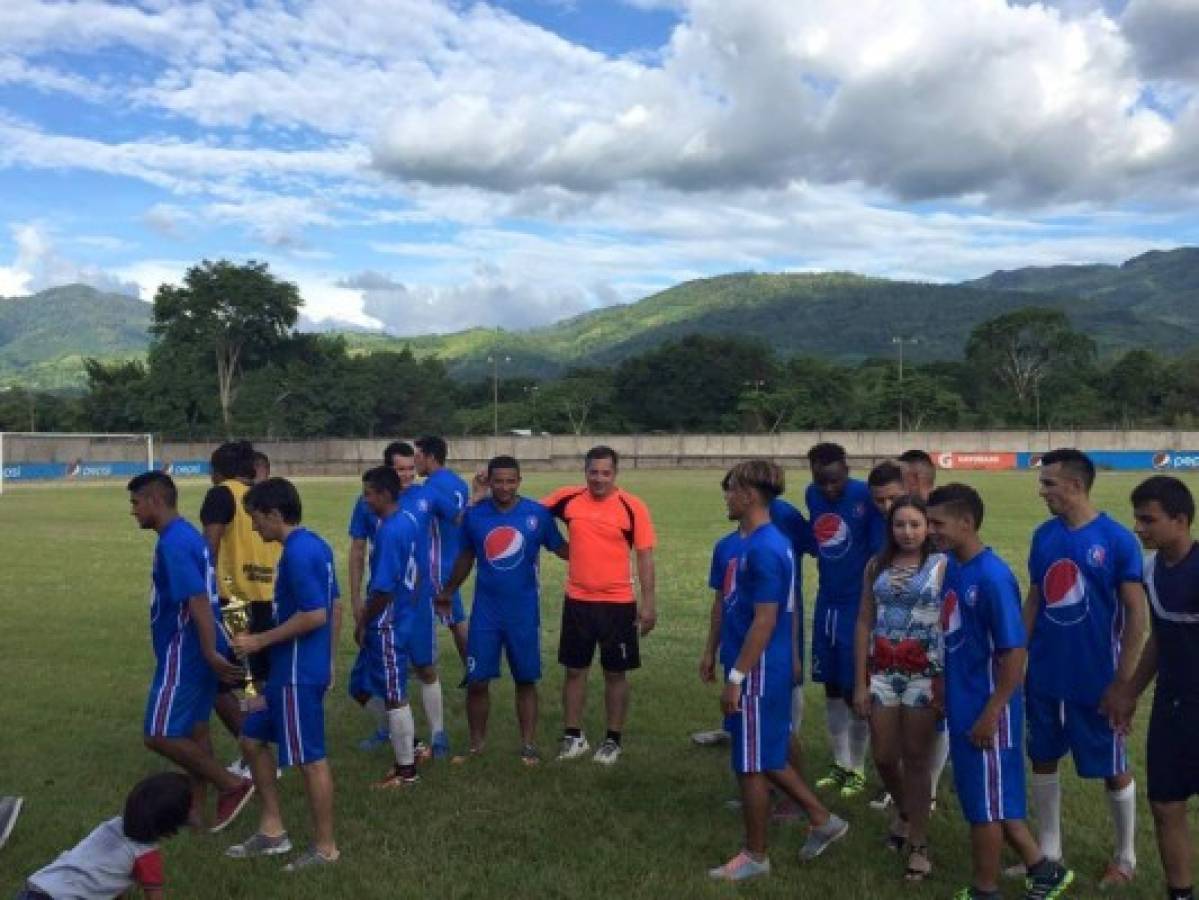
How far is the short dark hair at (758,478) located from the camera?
5391 mm

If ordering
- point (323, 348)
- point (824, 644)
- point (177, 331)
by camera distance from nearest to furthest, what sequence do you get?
point (824, 644)
point (177, 331)
point (323, 348)

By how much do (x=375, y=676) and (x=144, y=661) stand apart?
185 inches

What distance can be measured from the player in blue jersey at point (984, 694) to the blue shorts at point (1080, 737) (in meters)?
0.49

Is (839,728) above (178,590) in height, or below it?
below

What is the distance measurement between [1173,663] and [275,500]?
414 cm

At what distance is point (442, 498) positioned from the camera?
8.03m

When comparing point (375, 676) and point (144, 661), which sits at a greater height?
point (375, 676)

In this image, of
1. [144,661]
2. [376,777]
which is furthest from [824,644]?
[144,661]

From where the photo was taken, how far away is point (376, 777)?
6715 mm

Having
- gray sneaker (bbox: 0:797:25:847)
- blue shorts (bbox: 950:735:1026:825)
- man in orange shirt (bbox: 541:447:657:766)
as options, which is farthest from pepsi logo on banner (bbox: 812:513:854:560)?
gray sneaker (bbox: 0:797:25:847)

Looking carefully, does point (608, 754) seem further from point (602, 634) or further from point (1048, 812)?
point (1048, 812)

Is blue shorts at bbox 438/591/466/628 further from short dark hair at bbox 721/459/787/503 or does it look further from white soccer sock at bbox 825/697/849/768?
short dark hair at bbox 721/459/787/503

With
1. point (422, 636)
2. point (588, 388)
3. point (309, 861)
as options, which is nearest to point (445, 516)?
point (422, 636)

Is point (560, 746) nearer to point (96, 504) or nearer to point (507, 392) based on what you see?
point (96, 504)
